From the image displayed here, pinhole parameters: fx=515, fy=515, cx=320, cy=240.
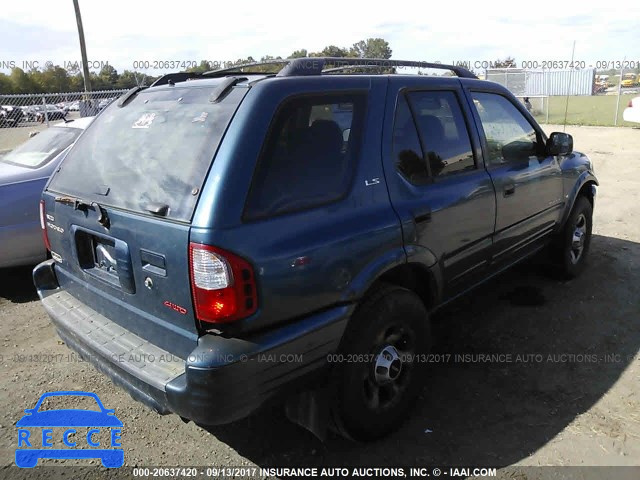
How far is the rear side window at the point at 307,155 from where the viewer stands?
88.1 inches

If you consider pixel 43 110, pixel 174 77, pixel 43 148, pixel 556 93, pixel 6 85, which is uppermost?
pixel 174 77

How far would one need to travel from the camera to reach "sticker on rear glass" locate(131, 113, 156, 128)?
2.68 metres

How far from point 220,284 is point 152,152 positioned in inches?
32.8

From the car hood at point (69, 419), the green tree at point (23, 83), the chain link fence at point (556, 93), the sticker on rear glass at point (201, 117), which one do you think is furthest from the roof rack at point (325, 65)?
the green tree at point (23, 83)

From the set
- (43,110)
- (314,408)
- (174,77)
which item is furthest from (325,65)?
(43,110)

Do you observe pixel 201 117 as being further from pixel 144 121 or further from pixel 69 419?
pixel 69 419

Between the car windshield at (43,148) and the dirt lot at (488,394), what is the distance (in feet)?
4.67

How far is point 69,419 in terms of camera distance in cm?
314

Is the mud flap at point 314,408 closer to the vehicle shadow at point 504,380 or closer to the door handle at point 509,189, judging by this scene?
the vehicle shadow at point 504,380

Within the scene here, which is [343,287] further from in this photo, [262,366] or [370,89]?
[370,89]

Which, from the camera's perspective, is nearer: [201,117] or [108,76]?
[201,117]

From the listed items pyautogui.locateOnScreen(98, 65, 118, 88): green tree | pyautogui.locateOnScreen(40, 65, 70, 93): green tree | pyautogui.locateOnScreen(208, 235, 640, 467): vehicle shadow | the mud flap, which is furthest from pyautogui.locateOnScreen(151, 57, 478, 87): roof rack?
pyautogui.locateOnScreen(40, 65, 70, 93): green tree

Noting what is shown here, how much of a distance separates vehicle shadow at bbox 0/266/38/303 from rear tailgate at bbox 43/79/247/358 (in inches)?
94.7

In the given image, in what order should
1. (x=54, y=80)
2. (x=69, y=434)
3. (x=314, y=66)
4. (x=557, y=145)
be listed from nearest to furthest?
1. (x=314, y=66)
2. (x=69, y=434)
3. (x=557, y=145)
4. (x=54, y=80)
